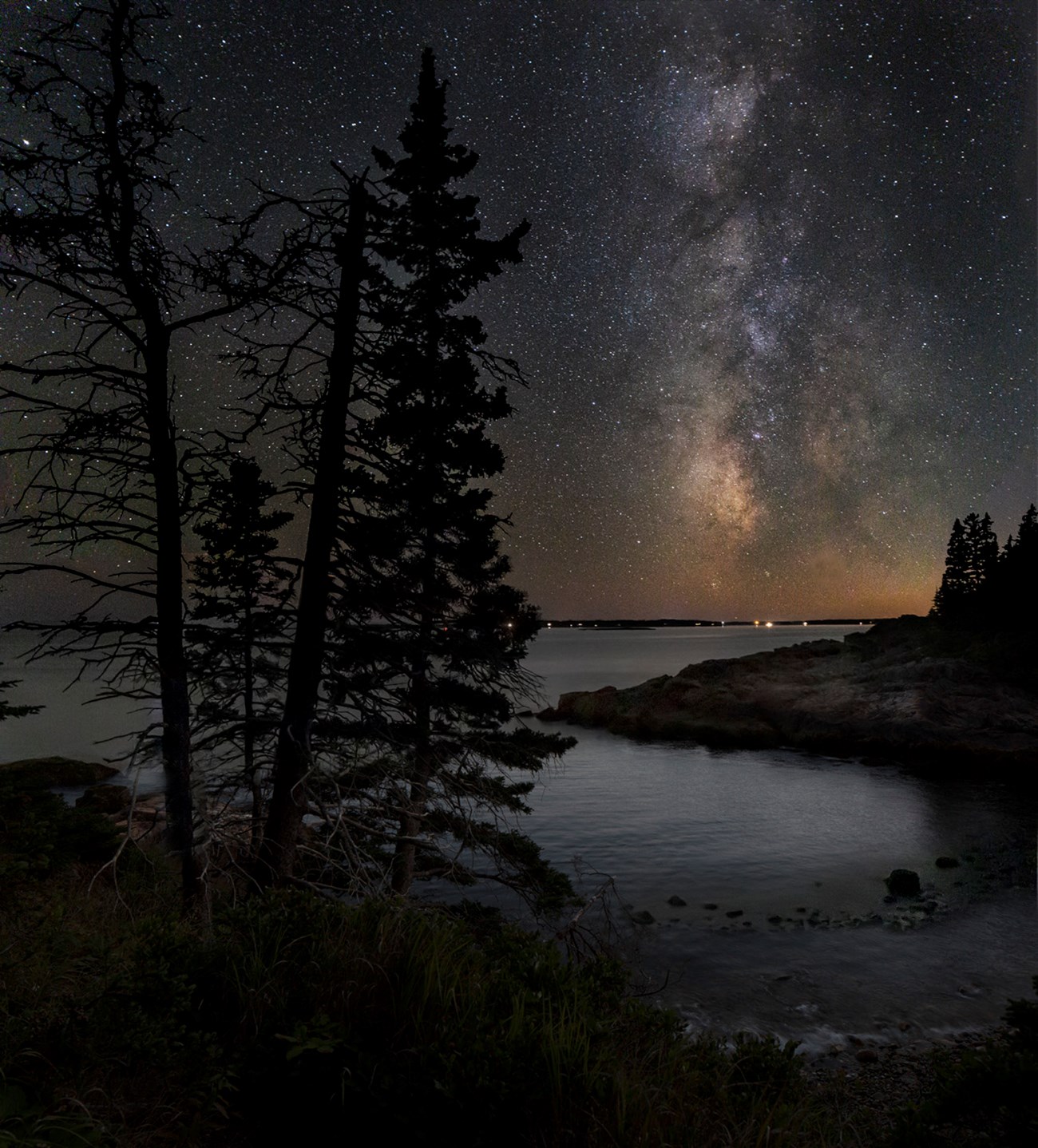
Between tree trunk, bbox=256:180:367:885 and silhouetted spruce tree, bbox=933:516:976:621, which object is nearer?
tree trunk, bbox=256:180:367:885

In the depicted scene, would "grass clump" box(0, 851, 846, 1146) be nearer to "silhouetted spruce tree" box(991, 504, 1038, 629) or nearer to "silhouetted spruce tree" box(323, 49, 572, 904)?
"silhouetted spruce tree" box(323, 49, 572, 904)

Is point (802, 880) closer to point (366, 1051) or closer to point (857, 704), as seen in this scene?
point (366, 1051)

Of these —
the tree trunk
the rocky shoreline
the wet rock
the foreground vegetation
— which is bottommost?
the wet rock

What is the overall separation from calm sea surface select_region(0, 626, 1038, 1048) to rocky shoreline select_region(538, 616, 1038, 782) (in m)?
3.01

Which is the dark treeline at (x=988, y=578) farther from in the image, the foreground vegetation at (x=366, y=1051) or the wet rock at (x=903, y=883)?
the foreground vegetation at (x=366, y=1051)

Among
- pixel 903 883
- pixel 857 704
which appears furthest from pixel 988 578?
pixel 903 883

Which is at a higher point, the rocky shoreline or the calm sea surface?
the rocky shoreline

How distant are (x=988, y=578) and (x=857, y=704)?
3499cm

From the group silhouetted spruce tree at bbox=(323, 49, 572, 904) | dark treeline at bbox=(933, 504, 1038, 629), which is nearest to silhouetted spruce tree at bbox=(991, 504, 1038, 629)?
dark treeline at bbox=(933, 504, 1038, 629)

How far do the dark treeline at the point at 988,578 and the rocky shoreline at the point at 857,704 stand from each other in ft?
20.0

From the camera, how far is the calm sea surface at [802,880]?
13.6 meters

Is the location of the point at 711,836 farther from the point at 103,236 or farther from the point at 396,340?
the point at 103,236

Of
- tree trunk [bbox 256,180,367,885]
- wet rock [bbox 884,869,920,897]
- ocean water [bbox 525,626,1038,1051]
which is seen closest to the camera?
tree trunk [bbox 256,180,367,885]

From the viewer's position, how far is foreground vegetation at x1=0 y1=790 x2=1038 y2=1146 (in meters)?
3.17
